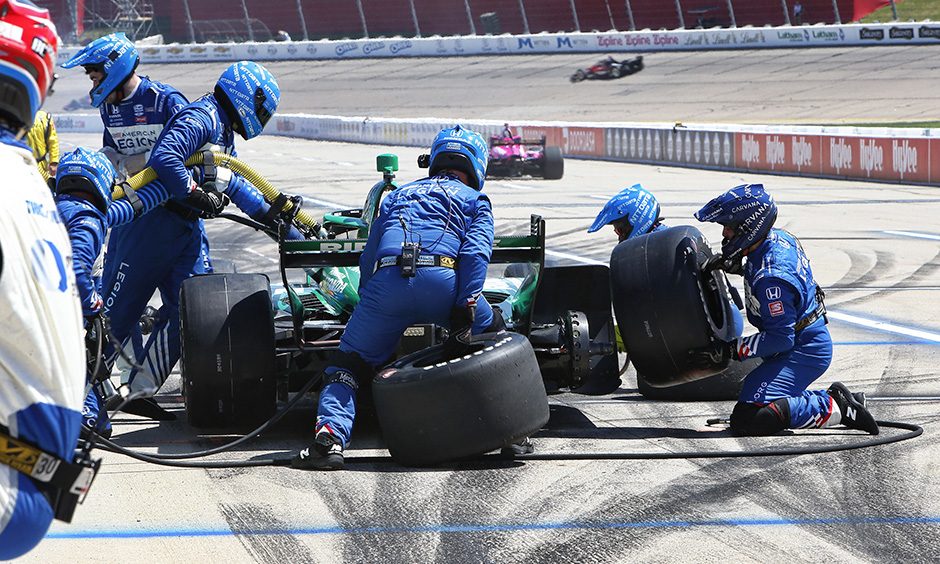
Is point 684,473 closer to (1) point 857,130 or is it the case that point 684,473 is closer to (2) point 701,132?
(1) point 857,130

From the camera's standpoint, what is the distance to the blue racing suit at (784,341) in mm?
5770

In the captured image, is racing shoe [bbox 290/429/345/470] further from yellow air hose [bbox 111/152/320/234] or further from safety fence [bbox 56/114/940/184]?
safety fence [bbox 56/114/940/184]

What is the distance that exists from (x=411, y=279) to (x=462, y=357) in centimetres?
49

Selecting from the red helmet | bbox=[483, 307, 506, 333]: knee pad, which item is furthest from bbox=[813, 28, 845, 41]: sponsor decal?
the red helmet

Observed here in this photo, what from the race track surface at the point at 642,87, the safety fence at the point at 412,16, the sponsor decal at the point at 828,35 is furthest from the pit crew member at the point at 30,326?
the safety fence at the point at 412,16

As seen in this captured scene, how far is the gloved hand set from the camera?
231 inches

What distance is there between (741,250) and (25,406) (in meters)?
4.59

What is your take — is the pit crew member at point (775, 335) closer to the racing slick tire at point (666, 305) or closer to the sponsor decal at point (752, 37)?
the racing slick tire at point (666, 305)

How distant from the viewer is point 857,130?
2155 centimetres

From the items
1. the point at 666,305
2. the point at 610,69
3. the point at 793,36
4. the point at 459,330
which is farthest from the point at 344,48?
the point at 459,330

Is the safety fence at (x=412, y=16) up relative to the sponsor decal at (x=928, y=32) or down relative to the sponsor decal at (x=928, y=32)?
up

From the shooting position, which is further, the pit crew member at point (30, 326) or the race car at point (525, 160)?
the race car at point (525, 160)

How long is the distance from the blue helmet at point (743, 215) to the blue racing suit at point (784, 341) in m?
0.08

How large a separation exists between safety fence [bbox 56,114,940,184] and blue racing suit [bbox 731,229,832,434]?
1575 cm
